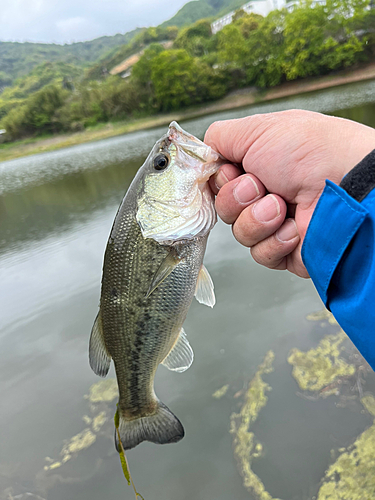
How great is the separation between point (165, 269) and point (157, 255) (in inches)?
4.3

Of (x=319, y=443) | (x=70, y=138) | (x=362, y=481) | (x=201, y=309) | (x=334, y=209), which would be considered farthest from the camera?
(x=70, y=138)

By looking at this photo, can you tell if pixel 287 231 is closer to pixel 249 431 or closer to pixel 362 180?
pixel 362 180

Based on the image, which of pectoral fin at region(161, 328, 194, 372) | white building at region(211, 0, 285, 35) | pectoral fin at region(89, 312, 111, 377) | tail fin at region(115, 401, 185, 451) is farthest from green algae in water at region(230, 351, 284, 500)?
white building at region(211, 0, 285, 35)

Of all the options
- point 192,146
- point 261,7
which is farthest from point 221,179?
point 261,7

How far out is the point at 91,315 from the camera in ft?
18.6

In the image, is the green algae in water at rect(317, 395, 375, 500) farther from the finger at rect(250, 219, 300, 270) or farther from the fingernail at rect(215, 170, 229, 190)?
the fingernail at rect(215, 170, 229, 190)

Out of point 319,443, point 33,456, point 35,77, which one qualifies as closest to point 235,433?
point 319,443

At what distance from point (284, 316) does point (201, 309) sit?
4.41 feet

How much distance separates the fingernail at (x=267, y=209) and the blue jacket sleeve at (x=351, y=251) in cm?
55

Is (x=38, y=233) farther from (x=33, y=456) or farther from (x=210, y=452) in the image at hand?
(x=210, y=452)

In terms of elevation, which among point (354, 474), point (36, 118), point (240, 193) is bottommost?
point (354, 474)

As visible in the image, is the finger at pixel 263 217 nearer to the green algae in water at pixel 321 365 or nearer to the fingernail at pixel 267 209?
the fingernail at pixel 267 209

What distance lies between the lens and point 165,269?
1934 millimetres

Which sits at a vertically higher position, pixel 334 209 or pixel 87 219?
pixel 334 209
